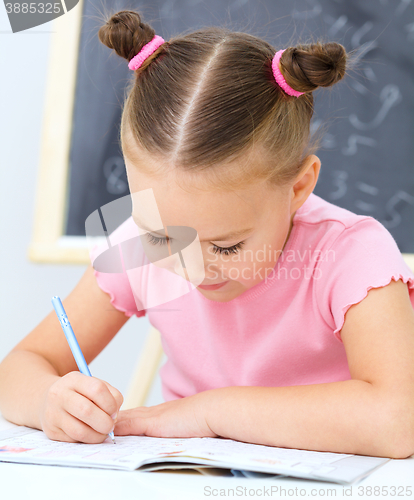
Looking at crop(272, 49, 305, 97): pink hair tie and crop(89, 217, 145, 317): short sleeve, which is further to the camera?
crop(89, 217, 145, 317): short sleeve

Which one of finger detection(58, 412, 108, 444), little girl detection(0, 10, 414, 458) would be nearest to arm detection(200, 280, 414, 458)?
little girl detection(0, 10, 414, 458)

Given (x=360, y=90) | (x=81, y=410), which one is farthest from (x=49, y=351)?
(x=360, y=90)

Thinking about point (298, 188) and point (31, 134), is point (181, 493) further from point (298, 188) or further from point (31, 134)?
point (31, 134)

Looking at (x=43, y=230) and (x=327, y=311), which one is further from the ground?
(x=327, y=311)

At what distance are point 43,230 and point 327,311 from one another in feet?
2.53

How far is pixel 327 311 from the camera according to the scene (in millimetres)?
618

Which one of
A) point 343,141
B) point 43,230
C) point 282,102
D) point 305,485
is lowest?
point 43,230

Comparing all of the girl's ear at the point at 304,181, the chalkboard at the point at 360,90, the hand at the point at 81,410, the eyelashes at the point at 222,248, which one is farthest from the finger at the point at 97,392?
the chalkboard at the point at 360,90

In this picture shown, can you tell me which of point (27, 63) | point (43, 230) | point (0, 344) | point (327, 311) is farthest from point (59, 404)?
point (27, 63)

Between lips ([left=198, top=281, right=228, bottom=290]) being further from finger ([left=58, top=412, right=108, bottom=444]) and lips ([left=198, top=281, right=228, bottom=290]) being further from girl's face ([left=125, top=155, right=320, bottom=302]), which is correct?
finger ([left=58, top=412, right=108, bottom=444])

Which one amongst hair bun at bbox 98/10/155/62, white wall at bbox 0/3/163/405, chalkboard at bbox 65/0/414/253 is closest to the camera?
hair bun at bbox 98/10/155/62

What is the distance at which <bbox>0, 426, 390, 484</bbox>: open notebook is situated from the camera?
1.23 ft

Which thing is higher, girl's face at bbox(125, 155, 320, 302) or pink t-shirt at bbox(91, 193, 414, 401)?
girl's face at bbox(125, 155, 320, 302)

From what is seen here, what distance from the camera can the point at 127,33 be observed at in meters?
0.57
